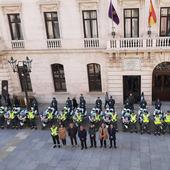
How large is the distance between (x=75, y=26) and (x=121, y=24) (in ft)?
11.9

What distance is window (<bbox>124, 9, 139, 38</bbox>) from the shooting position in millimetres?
20016

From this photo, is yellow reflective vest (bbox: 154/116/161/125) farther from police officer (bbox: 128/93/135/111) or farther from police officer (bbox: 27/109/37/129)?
police officer (bbox: 27/109/37/129)

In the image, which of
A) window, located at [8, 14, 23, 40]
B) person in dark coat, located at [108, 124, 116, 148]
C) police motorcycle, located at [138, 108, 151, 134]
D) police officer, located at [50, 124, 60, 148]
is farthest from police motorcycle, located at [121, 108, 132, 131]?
window, located at [8, 14, 23, 40]

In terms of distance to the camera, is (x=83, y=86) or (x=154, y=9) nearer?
(x=154, y=9)

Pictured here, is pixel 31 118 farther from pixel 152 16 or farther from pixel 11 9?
pixel 152 16

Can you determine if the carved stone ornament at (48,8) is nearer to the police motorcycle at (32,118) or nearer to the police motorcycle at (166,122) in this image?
the police motorcycle at (32,118)

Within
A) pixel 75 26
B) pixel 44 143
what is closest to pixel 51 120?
pixel 44 143

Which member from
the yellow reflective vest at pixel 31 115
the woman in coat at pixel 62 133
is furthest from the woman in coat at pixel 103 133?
the yellow reflective vest at pixel 31 115

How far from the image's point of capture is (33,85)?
78.2 ft

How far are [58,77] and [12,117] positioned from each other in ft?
18.2

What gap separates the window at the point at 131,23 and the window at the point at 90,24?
2.34 metres

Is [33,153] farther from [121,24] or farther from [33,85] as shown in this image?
[121,24]

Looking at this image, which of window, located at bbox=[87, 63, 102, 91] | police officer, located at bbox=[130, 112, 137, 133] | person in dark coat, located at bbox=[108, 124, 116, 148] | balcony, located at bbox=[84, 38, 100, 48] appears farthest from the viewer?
window, located at bbox=[87, 63, 102, 91]

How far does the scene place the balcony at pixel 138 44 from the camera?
19.8 meters
